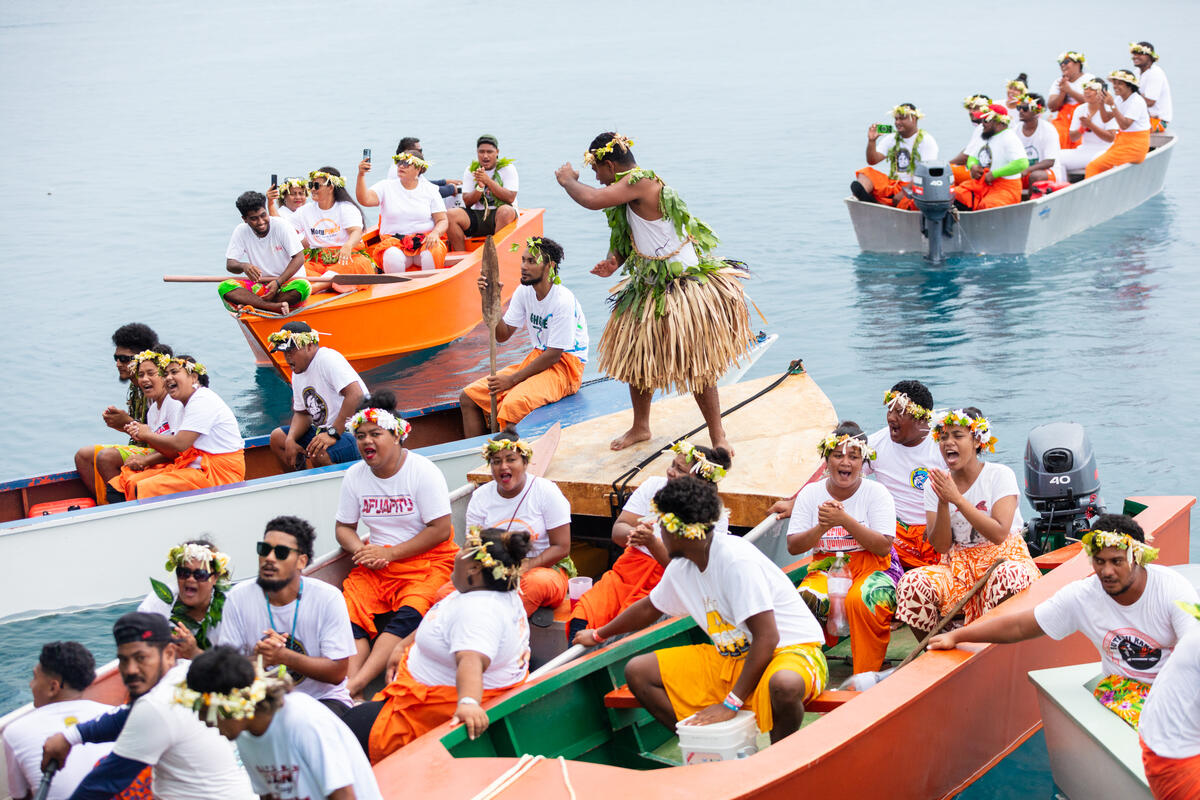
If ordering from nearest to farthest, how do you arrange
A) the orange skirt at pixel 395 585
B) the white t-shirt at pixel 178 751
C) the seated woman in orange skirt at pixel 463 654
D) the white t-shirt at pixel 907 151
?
the white t-shirt at pixel 178 751
the seated woman in orange skirt at pixel 463 654
the orange skirt at pixel 395 585
the white t-shirt at pixel 907 151

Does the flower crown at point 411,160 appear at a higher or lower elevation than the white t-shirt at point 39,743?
higher

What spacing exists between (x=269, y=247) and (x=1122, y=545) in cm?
739

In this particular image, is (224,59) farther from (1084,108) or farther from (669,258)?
(669,258)

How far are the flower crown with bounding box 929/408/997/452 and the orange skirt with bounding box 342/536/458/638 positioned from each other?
2.34 m

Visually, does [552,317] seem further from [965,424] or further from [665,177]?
[665,177]

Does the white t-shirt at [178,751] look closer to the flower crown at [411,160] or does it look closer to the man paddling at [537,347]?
the man paddling at [537,347]

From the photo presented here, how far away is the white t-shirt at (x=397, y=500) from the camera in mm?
5973

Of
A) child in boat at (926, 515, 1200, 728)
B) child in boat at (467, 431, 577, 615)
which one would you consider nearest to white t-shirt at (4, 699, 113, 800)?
child in boat at (467, 431, 577, 615)

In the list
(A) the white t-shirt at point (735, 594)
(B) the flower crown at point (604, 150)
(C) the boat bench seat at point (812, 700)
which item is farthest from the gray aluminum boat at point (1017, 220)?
(A) the white t-shirt at point (735, 594)

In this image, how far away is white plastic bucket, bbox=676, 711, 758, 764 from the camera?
461 cm

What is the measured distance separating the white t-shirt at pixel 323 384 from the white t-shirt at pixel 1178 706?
4.69m

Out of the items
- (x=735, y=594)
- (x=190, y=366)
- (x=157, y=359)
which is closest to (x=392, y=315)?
(x=190, y=366)

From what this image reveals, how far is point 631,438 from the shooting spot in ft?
23.4

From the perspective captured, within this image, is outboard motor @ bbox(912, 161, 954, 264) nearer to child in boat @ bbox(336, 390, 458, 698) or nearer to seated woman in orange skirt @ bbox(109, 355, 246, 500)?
seated woman in orange skirt @ bbox(109, 355, 246, 500)
